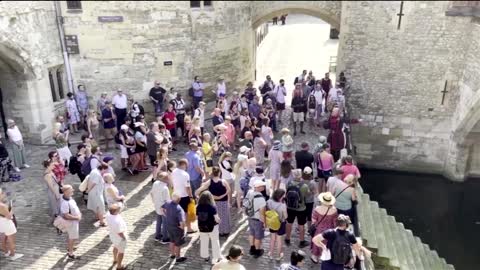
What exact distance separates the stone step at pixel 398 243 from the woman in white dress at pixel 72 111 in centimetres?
867

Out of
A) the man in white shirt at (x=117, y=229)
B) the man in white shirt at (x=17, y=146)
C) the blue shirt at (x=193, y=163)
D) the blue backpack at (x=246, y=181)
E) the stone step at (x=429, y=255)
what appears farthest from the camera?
the man in white shirt at (x=17, y=146)

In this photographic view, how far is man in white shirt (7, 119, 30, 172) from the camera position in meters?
11.0

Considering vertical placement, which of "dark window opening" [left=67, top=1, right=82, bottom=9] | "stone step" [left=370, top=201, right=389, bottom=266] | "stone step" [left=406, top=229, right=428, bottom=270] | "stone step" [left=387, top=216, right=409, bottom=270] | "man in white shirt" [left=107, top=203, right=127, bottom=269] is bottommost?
"stone step" [left=406, top=229, right=428, bottom=270]

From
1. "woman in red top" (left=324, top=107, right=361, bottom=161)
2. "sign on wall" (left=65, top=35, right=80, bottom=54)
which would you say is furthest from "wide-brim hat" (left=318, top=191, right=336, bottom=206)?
"sign on wall" (left=65, top=35, right=80, bottom=54)

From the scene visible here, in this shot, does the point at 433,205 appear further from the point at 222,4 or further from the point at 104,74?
the point at 104,74

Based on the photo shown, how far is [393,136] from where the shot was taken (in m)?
15.4

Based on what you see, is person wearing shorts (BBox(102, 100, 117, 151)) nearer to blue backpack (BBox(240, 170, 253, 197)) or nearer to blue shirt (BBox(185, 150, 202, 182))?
blue shirt (BBox(185, 150, 202, 182))

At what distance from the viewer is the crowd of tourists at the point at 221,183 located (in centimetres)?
720

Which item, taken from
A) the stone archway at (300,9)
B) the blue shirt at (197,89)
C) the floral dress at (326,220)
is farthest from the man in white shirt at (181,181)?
the stone archway at (300,9)

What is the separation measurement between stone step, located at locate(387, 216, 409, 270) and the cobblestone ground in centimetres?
257

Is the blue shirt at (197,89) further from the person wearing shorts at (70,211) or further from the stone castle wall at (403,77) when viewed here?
the person wearing shorts at (70,211)

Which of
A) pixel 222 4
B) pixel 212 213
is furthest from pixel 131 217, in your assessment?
pixel 222 4

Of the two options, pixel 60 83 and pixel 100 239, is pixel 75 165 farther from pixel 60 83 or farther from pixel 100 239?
pixel 60 83

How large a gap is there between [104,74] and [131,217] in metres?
5.63
